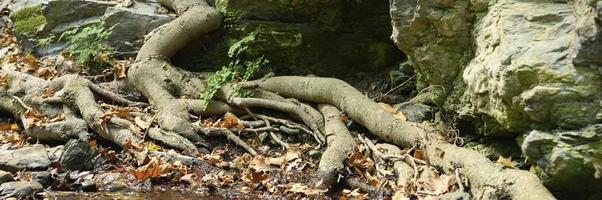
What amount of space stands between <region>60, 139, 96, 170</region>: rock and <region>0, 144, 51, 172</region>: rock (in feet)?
0.69

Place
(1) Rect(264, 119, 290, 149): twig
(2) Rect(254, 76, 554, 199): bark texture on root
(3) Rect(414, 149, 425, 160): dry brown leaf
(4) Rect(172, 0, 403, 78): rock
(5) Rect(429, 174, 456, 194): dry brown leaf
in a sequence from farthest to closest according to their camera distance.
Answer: (4) Rect(172, 0, 403, 78): rock < (1) Rect(264, 119, 290, 149): twig < (3) Rect(414, 149, 425, 160): dry brown leaf < (5) Rect(429, 174, 456, 194): dry brown leaf < (2) Rect(254, 76, 554, 199): bark texture on root

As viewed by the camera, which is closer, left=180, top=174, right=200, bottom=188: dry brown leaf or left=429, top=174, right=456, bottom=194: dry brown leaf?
left=429, top=174, right=456, bottom=194: dry brown leaf

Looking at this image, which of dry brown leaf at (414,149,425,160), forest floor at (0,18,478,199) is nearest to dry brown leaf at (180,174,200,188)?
forest floor at (0,18,478,199)

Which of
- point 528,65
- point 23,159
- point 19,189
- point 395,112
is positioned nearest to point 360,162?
point 395,112

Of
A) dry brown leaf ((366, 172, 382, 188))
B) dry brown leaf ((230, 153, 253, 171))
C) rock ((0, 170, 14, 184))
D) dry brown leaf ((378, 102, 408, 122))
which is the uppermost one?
dry brown leaf ((378, 102, 408, 122))

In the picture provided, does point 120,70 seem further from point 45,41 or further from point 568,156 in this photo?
point 568,156

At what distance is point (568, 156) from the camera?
418 cm

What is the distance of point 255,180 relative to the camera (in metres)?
6.23

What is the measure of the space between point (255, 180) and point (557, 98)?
3.09 metres

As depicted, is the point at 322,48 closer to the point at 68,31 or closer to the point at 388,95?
the point at 388,95

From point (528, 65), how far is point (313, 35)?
468 cm

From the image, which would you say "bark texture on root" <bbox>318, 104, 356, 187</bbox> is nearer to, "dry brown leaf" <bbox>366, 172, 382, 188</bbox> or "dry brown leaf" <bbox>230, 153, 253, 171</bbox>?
"dry brown leaf" <bbox>366, 172, 382, 188</bbox>

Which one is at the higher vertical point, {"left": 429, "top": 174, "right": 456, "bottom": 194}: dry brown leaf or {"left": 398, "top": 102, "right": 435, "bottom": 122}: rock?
{"left": 429, "top": 174, "right": 456, "bottom": 194}: dry brown leaf

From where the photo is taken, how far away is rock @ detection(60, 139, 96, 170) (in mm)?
6449
